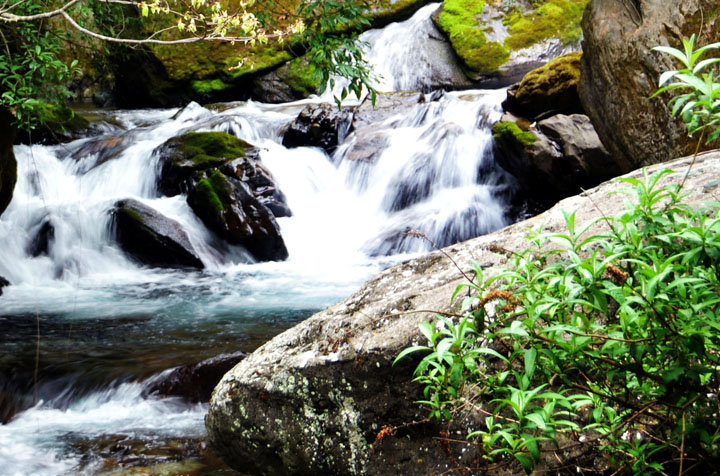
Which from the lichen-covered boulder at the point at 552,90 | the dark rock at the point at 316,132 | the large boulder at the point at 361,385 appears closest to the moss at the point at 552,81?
the lichen-covered boulder at the point at 552,90

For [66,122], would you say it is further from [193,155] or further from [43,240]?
[43,240]

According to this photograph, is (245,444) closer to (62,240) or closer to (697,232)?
(697,232)

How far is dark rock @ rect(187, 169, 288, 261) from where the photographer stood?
9.58 metres

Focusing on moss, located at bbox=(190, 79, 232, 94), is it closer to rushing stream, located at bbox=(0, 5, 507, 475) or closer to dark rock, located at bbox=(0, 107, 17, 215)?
rushing stream, located at bbox=(0, 5, 507, 475)

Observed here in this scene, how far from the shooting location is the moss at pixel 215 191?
9641 millimetres

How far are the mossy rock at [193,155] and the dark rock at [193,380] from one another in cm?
631

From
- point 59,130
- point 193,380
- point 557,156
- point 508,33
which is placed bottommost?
point 193,380

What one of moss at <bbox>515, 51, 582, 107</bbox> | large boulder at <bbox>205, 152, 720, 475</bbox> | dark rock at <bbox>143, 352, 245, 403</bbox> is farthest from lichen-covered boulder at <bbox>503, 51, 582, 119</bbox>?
dark rock at <bbox>143, 352, 245, 403</bbox>

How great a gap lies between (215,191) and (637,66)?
6.86 m

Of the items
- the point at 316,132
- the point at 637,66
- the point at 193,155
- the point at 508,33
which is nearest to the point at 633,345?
the point at 637,66

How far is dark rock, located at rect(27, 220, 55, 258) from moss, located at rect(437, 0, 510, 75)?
40.9ft

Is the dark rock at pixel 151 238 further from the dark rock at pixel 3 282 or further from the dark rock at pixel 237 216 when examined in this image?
the dark rock at pixel 3 282

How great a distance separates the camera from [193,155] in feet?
35.6

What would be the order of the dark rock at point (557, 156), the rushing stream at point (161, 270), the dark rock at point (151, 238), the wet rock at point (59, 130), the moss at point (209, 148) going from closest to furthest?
the rushing stream at point (161, 270) < the dark rock at point (557, 156) < the dark rock at point (151, 238) < the moss at point (209, 148) < the wet rock at point (59, 130)
